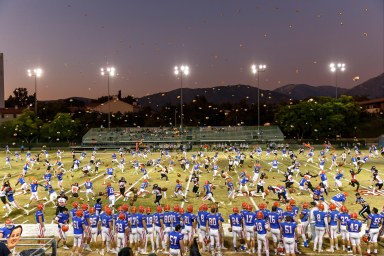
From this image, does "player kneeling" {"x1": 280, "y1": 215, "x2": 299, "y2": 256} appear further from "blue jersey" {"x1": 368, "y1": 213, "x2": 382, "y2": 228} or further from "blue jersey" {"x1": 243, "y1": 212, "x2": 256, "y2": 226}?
"blue jersey" {"x1": 368, "y1": 213, "x2": 382, "y2": 228}

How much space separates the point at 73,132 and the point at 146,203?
47.9 m

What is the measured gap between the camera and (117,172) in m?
24.9

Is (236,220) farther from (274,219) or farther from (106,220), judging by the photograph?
(106,220)

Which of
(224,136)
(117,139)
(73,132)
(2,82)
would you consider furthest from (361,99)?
(2,82)

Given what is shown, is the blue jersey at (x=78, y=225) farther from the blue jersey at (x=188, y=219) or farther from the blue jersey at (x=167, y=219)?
the blue jersey at (x=188, y=219)

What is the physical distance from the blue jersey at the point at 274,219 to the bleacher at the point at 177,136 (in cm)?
4183

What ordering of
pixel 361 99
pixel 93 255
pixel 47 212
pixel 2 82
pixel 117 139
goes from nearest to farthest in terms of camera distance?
pixel 93 255, pixel 47 212, pixel 117 139, pixel 2 82, pixel 361 99

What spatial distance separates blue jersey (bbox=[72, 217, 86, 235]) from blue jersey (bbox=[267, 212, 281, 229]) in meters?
6.53

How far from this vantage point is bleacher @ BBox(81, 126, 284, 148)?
50.2 metres

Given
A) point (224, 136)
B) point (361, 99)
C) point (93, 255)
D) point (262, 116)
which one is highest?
point (361, 99)

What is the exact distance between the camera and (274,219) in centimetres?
849

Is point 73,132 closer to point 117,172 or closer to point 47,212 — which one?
point 117,172

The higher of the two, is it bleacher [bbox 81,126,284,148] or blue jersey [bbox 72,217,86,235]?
bleacher [bbox 81,126,284,148]

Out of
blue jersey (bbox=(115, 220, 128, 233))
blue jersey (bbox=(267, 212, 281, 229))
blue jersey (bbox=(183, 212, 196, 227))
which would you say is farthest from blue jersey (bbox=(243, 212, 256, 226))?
blue jersey (bbox=(115, 220, 128, 233))
